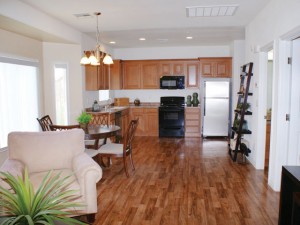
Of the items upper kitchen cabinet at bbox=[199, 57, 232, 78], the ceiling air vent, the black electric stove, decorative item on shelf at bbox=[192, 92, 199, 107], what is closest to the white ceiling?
the ceiling air vent

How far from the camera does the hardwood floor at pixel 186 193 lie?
9.68ft

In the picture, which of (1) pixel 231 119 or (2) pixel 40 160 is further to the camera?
(1) pixel 231 119

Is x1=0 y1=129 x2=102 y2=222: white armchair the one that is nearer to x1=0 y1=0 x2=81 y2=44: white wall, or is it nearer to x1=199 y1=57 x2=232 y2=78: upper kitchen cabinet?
x1=0 y1=0 x2=81 y2=44: white wall

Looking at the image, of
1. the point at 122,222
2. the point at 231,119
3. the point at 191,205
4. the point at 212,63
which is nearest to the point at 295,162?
the point at 191,205

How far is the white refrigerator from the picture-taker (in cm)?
719

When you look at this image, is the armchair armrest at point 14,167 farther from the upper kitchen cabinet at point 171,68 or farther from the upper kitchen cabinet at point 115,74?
the upper kitchen cabinet at point 171,68

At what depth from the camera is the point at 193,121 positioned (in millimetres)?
7625

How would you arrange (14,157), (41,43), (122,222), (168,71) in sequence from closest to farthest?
(122,222)
(14,157)
(41,43)
(168,71)

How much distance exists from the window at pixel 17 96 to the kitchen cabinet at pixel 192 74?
4070mm

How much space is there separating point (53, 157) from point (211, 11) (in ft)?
10.4

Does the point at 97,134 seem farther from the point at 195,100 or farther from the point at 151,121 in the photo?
the point at 195,100

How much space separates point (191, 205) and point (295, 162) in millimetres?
1469

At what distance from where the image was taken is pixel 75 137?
10.9 feet

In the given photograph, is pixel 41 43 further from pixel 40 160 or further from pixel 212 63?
pixel 212 63
